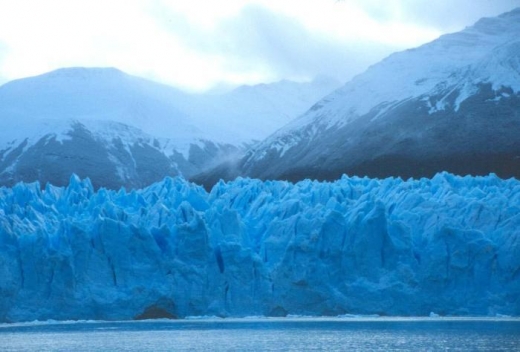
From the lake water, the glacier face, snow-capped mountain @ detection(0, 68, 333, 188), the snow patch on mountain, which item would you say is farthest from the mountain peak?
the lake water

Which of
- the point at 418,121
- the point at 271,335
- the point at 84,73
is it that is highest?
the point at 84,73

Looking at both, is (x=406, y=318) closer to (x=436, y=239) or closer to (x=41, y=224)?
(x=436, y=239)

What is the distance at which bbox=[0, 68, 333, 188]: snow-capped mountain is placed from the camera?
327ft

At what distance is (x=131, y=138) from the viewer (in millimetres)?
108688

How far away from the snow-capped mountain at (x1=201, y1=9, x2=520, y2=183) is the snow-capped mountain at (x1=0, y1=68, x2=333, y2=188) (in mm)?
10480

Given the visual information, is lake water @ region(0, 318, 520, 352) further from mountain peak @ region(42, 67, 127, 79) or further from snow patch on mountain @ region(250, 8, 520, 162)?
mountain peak @ region(42, 67, 127, 79)

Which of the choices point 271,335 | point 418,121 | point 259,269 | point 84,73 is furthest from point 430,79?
point 271,335

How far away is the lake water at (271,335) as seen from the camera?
2806cm

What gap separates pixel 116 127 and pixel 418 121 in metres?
36.1

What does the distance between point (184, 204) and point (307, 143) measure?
60.8 meters

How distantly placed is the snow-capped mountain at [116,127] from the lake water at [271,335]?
62.1 m

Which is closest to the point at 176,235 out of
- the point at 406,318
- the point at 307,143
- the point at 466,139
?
the point at 406,318

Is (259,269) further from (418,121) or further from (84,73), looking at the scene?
(84,73)

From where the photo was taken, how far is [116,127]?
109688 mm
